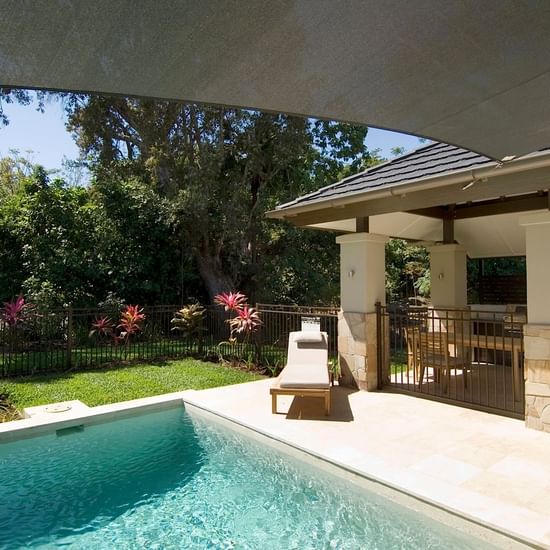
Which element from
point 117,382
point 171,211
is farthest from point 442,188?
point 171,211

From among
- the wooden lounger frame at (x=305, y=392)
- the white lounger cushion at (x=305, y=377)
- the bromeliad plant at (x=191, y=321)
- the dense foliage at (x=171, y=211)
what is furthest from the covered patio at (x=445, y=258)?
the dense foliage at (x=171, y=211)

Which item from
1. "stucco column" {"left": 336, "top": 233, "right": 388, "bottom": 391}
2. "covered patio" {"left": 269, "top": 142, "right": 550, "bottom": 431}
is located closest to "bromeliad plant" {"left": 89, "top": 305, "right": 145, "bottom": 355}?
"covered patio" {"left": 269, "top": 142, "right": 550, "bottom": 431}

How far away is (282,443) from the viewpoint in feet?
19.0

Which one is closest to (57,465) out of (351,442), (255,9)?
(351,442)

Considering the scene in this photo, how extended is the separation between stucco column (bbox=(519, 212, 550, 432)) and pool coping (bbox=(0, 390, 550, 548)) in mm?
2882

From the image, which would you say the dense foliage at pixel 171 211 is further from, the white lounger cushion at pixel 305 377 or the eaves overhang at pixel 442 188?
the white lounger cushion at pixel 305 377

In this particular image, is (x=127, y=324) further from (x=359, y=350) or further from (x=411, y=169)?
(x=411, y=169)

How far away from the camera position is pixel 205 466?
5.44m

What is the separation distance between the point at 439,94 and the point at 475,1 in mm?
590

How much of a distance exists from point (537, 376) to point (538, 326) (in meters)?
0.69

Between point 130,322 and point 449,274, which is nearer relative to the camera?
point 449,274

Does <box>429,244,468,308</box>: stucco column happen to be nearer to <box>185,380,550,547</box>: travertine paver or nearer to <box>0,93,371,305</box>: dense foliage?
<box>185,380,550,547</box>: travertine paver

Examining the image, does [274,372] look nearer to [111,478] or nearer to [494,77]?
[111,478]

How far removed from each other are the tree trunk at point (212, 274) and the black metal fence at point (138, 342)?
308cm
